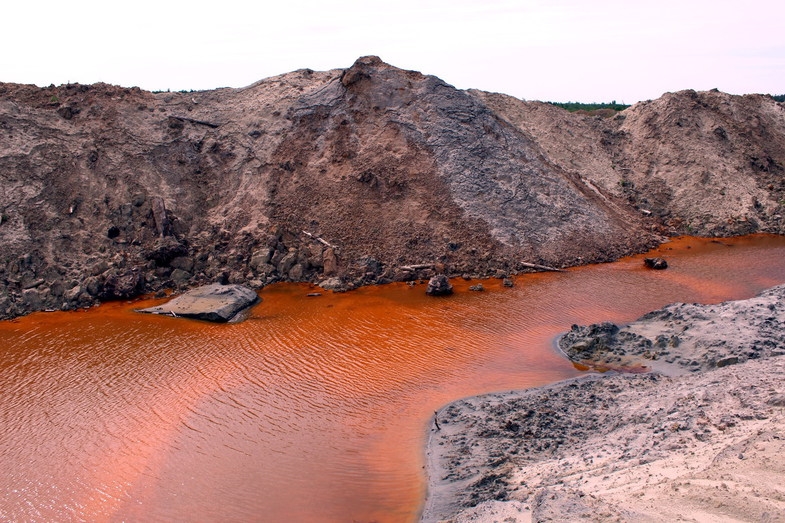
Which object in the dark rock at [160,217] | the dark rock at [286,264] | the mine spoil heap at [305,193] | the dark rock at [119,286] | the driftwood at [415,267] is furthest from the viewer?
→ the dark rock at [160,217]

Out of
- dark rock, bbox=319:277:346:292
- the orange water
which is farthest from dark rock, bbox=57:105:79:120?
dark rock, bbox=319:277:346:292

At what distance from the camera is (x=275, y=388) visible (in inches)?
436

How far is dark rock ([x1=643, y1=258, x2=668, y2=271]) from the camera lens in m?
18.2

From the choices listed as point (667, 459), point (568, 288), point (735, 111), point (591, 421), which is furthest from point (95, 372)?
point (735, 111)

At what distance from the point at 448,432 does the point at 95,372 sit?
754 cm

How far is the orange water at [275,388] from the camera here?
26.9 feet

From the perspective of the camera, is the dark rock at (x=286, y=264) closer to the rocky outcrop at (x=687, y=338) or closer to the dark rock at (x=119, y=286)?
the dark rock at (x=119, y=286)

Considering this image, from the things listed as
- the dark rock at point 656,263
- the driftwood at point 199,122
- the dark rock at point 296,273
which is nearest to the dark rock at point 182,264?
the dark rock at point 296,273

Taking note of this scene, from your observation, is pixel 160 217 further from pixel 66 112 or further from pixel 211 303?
pixel 66 112

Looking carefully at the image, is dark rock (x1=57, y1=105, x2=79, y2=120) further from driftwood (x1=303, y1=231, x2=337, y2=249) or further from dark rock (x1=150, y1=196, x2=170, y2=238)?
driftwood (x1=303, y1=231, x2=337, y2=249)

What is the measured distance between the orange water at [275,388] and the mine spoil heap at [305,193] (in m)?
1.55

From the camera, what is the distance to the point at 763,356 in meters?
10.6

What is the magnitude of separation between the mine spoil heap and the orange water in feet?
5.09

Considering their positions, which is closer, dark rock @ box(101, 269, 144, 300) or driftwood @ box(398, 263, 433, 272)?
dark rock @ box(101, 269, 144, 300)
